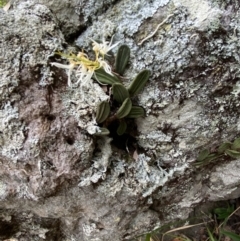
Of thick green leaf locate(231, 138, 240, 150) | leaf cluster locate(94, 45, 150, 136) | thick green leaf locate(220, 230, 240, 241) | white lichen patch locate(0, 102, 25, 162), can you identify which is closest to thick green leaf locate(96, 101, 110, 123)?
leaf cluster locate(94, 45, 150, 136)

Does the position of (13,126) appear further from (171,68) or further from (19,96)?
(171,68)

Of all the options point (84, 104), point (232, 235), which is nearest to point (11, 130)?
point (84, 104)

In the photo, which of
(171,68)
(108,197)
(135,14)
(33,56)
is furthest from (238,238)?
(33,56)

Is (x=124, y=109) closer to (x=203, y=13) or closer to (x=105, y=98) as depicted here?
(x=105, y=98)

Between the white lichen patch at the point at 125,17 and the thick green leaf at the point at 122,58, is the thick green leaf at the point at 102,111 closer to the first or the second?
the thick green leaf at the point at 122,58

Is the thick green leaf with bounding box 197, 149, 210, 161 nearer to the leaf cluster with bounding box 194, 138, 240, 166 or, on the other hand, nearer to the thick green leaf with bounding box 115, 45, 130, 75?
the leaf cluster with bounding box 194, 138, 240, 166

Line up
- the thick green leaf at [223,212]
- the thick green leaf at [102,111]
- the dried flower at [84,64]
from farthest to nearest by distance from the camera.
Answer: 1. the thick green leaf at [223,212]
2. the thick green leaf at [102,111]
3. the dried flower at [84,64]

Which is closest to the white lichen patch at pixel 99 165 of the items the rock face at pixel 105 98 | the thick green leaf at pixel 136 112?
the rock face at pixel 105 98
